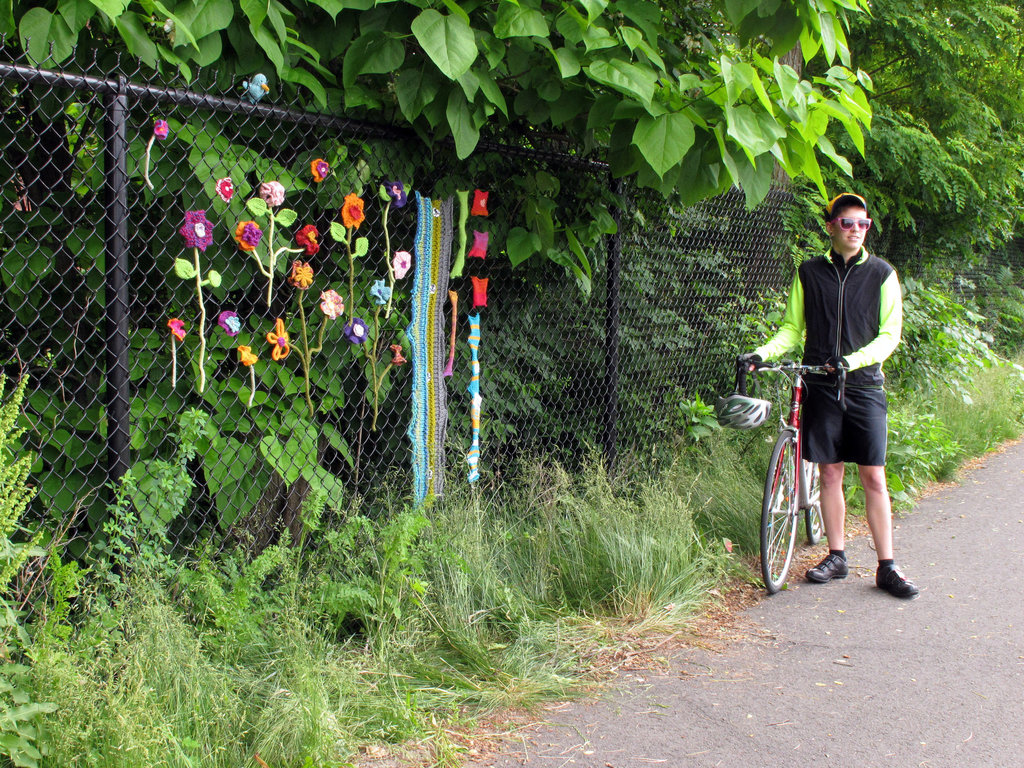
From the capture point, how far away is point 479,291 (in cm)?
453

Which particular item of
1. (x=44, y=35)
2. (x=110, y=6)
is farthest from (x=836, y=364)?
(x=44, y=35)

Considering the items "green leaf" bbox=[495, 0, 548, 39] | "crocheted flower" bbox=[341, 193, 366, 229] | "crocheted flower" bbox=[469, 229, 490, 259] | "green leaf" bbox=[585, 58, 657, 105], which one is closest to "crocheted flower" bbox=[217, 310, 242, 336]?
"crocheted flower" bbox=[341, 193, 366, 229]

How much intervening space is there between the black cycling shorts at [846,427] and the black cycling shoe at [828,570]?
0.58 m

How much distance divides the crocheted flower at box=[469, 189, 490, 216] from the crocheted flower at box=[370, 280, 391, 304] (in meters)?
0.68

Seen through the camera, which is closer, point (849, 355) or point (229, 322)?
point (229, 322)

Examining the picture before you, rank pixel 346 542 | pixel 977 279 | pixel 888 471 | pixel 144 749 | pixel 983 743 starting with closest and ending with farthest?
pixel 144 749 < pixel 983 743 < pixel 346 542 < pixel 888 471 < pixel 977 279

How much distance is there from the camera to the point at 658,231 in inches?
237

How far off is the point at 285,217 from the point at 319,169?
0.92 ft

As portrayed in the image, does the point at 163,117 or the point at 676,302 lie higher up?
the point at 163,117

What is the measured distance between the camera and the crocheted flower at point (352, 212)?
378 cm

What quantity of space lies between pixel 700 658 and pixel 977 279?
12.8 meters

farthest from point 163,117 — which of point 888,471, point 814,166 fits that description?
point 888,471

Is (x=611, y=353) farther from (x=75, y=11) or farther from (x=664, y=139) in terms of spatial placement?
(x=75, y=11)

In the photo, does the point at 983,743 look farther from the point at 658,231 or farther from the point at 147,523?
the point at 658,231
